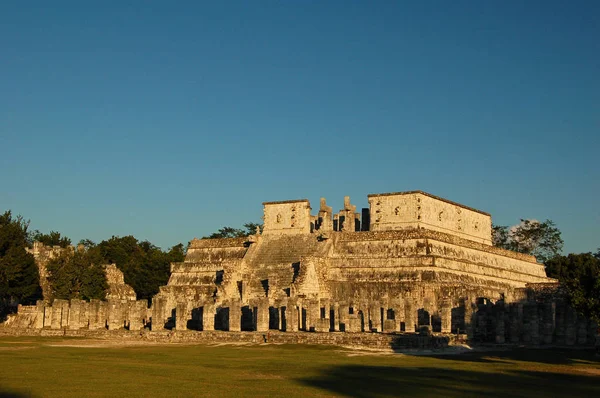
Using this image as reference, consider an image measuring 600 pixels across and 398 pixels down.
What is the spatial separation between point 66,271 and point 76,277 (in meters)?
1.14

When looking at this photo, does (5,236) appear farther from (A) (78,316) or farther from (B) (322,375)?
(B) (322,375)

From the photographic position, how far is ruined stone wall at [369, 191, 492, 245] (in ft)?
219

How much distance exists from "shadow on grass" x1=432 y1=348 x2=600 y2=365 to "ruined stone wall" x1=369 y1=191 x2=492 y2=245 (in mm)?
26605

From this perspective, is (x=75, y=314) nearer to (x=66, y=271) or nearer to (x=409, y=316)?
(x=66, y=271)

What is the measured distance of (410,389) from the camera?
2392 cm

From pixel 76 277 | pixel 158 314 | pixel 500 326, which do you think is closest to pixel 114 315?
pixel 158 314

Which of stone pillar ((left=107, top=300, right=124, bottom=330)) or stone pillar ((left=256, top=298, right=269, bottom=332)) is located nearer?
stone pillar ((left=256, top=298, right=269, bottom=332))

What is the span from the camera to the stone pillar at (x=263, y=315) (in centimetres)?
5075

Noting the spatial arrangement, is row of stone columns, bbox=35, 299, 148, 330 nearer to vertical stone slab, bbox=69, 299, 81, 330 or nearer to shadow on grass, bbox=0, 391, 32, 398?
vertical stone slab, bbox=69, 299, 81, 330

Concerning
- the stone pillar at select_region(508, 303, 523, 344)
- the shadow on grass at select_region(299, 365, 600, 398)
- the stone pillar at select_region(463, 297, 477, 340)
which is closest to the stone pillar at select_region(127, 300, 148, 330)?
the stone pillar at select_region(463, 297, 477, 340)

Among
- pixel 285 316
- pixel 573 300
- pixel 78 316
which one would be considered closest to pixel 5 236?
pixel 78 316

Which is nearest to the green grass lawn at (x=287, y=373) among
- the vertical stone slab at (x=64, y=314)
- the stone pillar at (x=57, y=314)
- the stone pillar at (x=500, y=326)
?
the stone pillar at (x=500, y=326)

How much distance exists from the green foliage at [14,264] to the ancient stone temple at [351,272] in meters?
10.4

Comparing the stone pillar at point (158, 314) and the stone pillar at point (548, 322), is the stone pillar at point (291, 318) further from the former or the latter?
the stone pillar at point (548, 322)
